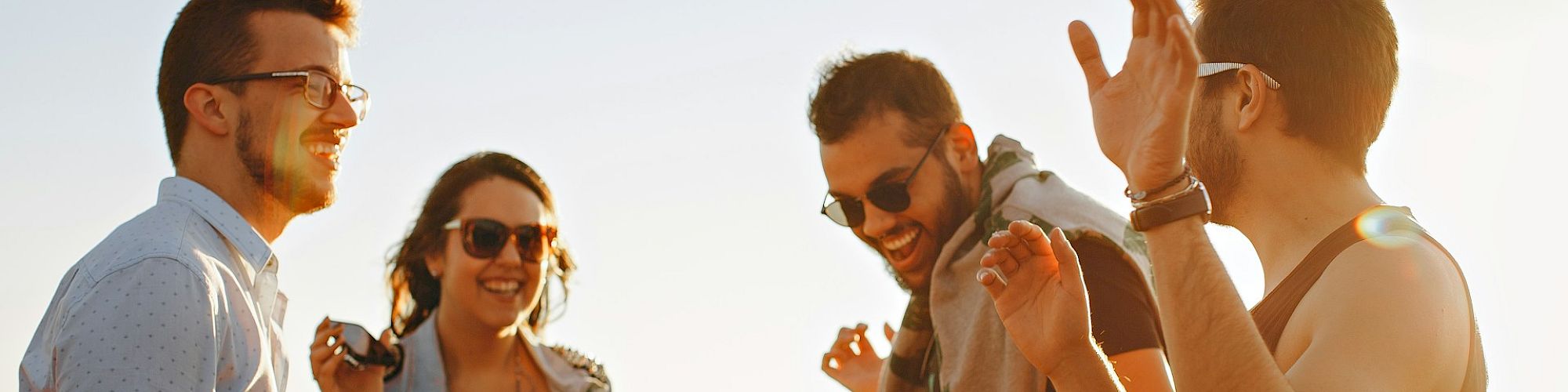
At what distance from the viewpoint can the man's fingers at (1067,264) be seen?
265 cm

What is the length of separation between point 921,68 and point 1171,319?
2908 millimetres

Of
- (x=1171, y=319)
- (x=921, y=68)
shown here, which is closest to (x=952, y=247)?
(x=921, y=68)

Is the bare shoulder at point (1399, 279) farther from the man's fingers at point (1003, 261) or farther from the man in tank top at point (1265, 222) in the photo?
the man's fingers at point (1003, 261)

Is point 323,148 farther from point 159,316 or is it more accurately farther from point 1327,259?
point 1327,259

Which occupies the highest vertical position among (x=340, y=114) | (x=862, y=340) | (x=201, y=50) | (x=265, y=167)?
(x=201, y=50)

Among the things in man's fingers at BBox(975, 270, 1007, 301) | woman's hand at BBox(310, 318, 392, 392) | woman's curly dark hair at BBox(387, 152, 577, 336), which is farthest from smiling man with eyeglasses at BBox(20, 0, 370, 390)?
woman's curly dark hair at BBox(387, 152, 577, 336)

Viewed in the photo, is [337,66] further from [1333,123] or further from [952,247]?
[1333,123]

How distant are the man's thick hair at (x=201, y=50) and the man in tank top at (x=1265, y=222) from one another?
2240mm

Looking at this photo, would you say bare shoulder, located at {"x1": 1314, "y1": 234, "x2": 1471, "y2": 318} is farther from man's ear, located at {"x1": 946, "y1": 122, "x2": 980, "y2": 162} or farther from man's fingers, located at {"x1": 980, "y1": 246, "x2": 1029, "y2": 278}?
man's ear, located at {"x1": 946, "y1": 122, "x2": 980, "y2": 162}

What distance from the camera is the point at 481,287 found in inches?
235

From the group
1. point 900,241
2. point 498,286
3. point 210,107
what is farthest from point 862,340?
point 210,107

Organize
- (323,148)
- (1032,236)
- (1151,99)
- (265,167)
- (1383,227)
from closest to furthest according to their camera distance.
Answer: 1. (1151,99)
2. (1383,227)
3. (1032,236)
4. (265,167)
5. (323,148)

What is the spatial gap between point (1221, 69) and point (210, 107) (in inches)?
102

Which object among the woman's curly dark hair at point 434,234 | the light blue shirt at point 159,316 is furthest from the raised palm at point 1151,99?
the woman's curly dark hair at point 434,234
